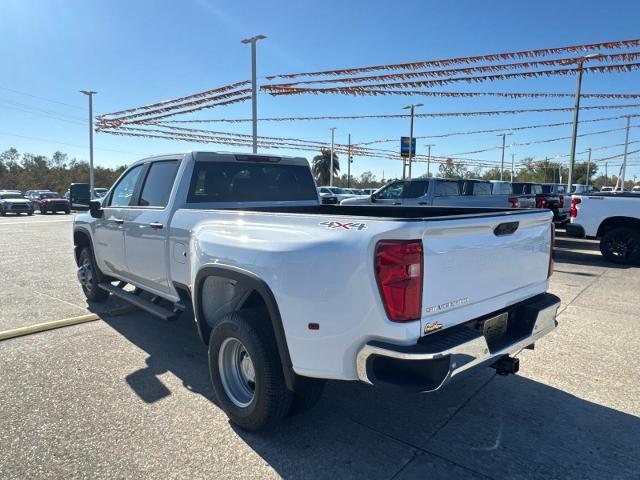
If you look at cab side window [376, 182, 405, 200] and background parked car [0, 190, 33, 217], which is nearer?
cab side window [376, 182, 405, 200]

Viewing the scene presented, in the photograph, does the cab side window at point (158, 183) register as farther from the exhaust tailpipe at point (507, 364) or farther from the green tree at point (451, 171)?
the green tree at point (451, 171)

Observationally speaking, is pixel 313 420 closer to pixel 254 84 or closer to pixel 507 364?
pixel 507 364

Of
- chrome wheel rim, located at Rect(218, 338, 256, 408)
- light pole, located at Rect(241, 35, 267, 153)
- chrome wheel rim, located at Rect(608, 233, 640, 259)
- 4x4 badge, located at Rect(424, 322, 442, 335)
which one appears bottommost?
chrome wheel rim, located at Rect(218, 338, 256, 408)

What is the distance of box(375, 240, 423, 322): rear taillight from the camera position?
227 cm

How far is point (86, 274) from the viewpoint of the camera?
247 inches

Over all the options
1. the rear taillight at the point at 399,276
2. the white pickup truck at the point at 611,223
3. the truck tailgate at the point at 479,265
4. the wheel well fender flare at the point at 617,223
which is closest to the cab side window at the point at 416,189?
the white pickup truck at the point at 611,223

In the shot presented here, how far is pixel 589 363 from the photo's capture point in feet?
14.0

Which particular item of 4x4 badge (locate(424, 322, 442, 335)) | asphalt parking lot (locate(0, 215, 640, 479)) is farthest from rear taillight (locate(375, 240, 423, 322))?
asphalt parking lot (locate(0, 215, 640, 479))

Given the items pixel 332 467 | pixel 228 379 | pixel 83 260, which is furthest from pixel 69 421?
pixel 83 260

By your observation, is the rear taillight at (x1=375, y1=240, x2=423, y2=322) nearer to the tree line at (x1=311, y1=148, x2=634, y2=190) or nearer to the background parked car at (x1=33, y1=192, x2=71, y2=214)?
the background parked car at (x1=33, y1=192, x2=71, y2=214)

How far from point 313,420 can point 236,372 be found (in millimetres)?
652

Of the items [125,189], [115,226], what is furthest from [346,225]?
[125,189]

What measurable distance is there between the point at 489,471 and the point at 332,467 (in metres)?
0.91

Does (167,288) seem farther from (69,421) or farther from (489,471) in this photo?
(489,471)
